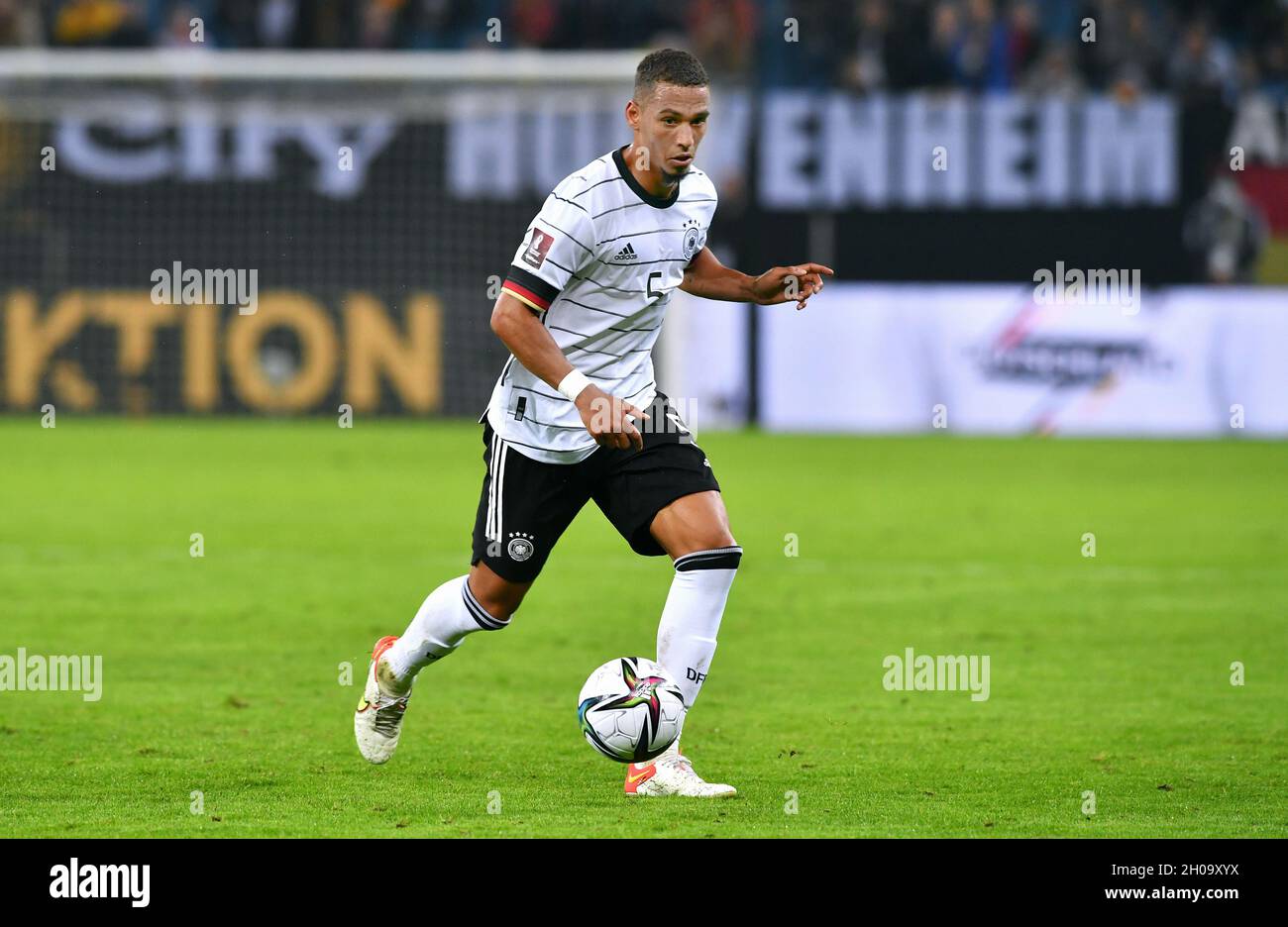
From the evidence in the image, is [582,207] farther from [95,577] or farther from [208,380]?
[208,380]

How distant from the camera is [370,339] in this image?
20938 millimetres

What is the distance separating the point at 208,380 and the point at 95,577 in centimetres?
1040

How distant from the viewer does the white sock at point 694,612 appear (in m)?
5.93

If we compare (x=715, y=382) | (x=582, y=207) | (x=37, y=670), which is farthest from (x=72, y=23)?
(x=582, y=207)

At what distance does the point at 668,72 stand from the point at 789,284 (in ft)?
2.97

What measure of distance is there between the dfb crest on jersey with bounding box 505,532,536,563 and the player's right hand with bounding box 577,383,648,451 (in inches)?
26.7

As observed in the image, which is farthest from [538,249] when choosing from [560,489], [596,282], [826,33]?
[826,33]

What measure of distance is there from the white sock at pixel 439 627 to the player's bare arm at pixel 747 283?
4.10ft

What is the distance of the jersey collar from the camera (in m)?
6.03
